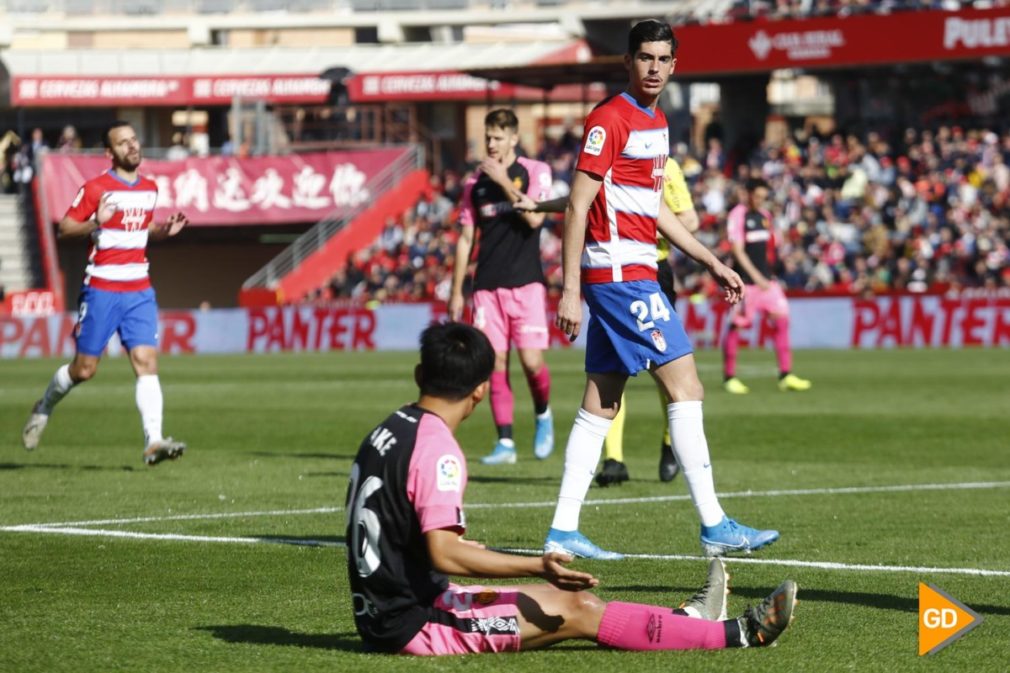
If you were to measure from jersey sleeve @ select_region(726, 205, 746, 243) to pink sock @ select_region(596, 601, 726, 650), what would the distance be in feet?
43.1

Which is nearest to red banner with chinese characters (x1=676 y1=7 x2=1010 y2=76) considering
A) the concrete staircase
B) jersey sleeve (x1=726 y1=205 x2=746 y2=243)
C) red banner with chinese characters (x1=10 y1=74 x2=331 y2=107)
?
red banner with chinese characters (x1=10 y1=74 x2=331 y2=107)

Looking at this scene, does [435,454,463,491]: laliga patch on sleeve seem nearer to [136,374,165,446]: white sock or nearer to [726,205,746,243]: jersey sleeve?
[136,374,165,446]: white sock

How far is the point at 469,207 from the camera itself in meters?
12.9

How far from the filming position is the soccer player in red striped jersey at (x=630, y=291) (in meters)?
7.64

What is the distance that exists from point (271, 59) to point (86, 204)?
46.1 meters

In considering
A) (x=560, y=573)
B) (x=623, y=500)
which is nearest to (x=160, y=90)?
(x=623, y=500)

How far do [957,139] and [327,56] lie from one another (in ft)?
83.0

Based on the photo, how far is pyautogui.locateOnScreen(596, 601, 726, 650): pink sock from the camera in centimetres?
584

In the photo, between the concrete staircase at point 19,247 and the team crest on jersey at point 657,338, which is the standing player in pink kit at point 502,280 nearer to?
the team crest on jersey at point 657,338

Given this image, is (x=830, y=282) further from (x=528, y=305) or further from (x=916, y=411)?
(x=528, y=305)

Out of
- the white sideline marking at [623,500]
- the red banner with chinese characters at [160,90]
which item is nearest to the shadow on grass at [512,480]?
the white sideline marking at [623,500]

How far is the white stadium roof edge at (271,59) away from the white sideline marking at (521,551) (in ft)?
151

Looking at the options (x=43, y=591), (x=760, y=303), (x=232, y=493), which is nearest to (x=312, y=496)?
(x=232, y=493)

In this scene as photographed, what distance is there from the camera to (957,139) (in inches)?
1494
